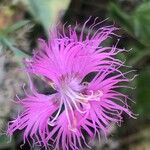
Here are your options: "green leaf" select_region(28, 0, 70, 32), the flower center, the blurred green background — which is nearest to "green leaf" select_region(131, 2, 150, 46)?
the blurred green background

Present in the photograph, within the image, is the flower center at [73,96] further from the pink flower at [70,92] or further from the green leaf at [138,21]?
the green leaf at [138,21]

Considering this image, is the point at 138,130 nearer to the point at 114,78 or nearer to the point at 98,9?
the point at 98,9

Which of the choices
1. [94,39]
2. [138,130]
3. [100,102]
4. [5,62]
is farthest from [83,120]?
[138,130]

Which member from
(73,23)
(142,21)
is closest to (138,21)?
(142,21)

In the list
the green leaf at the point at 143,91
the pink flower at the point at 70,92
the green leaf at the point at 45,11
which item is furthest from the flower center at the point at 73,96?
the green leaf at the point at 143,91

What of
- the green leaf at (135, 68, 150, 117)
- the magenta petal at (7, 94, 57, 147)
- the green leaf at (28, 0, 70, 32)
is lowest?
the magenta petal at (7, 94, 57, 147)

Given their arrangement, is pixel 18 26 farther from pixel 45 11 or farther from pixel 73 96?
pixel 73 96

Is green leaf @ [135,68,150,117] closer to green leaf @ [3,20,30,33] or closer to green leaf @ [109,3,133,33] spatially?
green leaf @ [109,3,133,33]
